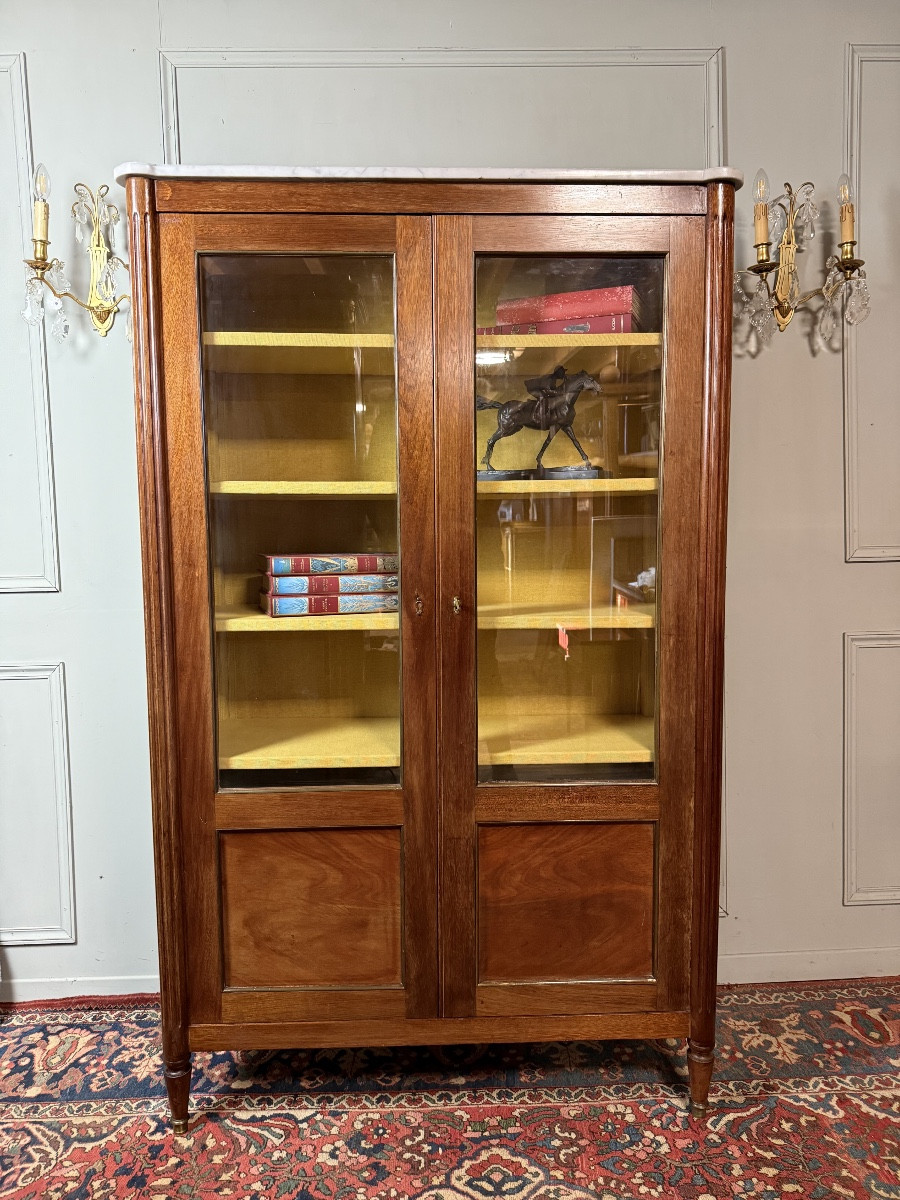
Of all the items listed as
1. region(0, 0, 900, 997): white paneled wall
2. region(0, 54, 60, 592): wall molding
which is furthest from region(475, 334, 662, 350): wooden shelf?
region(0, 54, 60, 592): wall molding

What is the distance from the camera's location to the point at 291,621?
A: 1.55 m

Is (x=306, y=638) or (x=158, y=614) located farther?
(x=306, y=638)

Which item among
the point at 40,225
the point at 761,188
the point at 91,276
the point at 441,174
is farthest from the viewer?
the point at 91,276

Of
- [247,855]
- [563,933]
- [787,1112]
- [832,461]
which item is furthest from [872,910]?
[247,855]

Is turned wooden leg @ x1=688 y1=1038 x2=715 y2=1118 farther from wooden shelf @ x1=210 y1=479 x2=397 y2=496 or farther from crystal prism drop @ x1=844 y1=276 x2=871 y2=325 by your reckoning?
crystal prism drop @ x1=844 y1=276 x2=871 y2=325

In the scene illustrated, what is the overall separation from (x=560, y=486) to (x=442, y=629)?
14.8 inches

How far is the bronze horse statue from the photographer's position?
4.93 ft

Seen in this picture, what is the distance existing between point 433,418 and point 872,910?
5.80 ft

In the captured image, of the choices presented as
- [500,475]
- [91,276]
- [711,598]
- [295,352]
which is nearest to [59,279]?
[91,276]

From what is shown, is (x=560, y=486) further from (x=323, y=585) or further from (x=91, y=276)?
(x=91, y=276)

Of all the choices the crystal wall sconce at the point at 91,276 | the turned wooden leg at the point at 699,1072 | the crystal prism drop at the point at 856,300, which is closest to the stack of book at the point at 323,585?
the crystal wall sconce at the point at 91,276

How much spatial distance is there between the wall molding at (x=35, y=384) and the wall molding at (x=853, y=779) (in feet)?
6.80

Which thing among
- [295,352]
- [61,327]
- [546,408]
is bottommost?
[546,408]

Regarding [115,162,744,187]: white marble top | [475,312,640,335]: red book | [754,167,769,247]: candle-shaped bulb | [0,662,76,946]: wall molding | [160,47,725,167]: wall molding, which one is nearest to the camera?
[115,162,744,187]: white marble top
